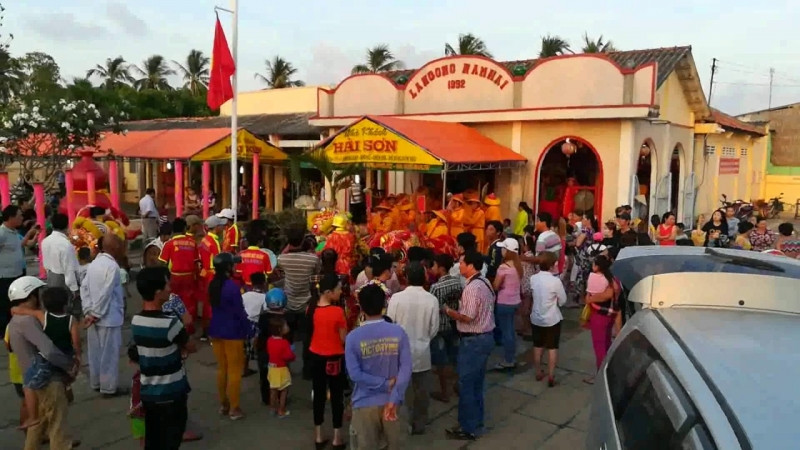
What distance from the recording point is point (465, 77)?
48.5 feet

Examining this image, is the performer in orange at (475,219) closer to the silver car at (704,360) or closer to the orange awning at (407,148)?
the orange awning at (407,148)

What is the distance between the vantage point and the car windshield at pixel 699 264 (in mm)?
2969

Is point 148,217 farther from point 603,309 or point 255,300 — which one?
point 603,309

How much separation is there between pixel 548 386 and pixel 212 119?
2137cm

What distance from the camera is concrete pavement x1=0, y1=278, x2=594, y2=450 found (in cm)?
523

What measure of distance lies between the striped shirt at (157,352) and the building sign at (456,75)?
11.5 meters

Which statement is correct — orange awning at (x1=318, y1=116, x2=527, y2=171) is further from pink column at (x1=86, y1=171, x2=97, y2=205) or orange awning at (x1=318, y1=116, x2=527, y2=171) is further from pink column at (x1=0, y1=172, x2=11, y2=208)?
pink column at (x1=0, y1=172, x2=11, y2=208)

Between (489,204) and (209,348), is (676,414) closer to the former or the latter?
(209,348)

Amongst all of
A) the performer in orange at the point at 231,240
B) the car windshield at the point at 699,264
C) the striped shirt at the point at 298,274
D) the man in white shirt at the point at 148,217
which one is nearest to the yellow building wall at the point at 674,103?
the performer in orange at the point at 231,240

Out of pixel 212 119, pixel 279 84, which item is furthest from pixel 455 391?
pixel 279 84

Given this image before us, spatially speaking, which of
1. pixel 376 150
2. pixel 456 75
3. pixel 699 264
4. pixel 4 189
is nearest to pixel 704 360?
pixel 699 264

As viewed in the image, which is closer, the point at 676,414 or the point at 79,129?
the point at 676,414

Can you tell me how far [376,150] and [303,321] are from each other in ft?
20.3

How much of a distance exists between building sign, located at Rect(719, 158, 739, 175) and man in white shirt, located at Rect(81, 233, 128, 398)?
62.5ft
